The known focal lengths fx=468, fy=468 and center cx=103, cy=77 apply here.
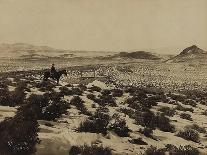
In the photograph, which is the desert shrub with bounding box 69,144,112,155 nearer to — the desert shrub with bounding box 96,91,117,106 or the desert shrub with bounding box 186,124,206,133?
the desert shrub with bounding box 186,124,206,133

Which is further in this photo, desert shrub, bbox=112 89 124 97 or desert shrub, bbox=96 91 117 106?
desert shrub, bbox=112 89 124 97

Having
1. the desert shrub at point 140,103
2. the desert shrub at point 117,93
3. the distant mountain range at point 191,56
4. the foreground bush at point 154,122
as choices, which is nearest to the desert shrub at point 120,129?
the foreground bush at point 154,122

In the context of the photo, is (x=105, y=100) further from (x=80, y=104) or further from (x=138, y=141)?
(x=138, y=141)

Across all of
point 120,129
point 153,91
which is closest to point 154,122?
point 120,129

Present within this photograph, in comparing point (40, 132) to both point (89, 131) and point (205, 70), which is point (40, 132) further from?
point (205, 70)

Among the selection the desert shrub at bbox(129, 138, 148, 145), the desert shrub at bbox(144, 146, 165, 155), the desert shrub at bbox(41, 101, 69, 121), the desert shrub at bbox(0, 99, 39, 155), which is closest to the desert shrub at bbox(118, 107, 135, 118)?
the desert shrub at bbox(41, 101, 69, 121)
